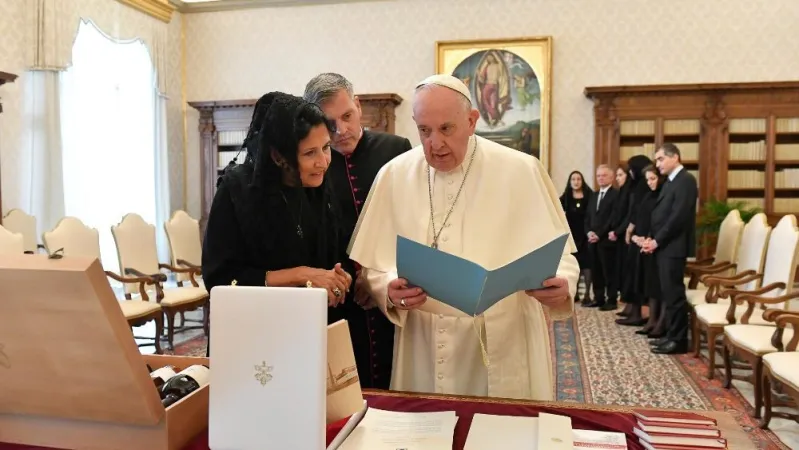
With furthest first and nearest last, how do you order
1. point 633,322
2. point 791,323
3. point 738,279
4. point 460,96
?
point 633,322 < point 738,279 < point 791,323 < point 460,96

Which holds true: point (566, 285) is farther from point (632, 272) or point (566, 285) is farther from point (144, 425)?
point (632, 272)

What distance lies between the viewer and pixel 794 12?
8.43 m

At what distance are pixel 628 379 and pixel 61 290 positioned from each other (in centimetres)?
463

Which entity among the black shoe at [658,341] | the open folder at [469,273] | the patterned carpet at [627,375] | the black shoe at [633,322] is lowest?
the patterned carpet at [627,375]

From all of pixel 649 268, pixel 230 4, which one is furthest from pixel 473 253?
pixel 230 4

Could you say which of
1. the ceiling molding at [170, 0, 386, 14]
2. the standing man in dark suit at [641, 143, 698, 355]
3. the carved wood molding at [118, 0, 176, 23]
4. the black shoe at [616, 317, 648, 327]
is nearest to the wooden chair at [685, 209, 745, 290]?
the standing man in dark suit at [641, 143, 698, 355]

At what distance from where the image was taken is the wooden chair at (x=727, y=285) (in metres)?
4.79

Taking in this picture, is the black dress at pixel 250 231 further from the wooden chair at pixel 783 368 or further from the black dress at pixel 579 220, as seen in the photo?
the black dress at pixel 579 220

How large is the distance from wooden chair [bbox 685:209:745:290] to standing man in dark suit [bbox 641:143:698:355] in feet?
1.08

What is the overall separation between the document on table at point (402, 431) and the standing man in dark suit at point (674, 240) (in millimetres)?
4736

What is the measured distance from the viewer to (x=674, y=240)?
221 inches

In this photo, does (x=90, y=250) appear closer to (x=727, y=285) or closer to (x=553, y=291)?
(x=553, y=291)

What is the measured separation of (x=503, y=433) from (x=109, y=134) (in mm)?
8311

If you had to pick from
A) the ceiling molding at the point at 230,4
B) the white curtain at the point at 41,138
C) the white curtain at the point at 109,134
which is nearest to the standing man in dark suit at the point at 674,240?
the ceiling molding at the point at 230,4
